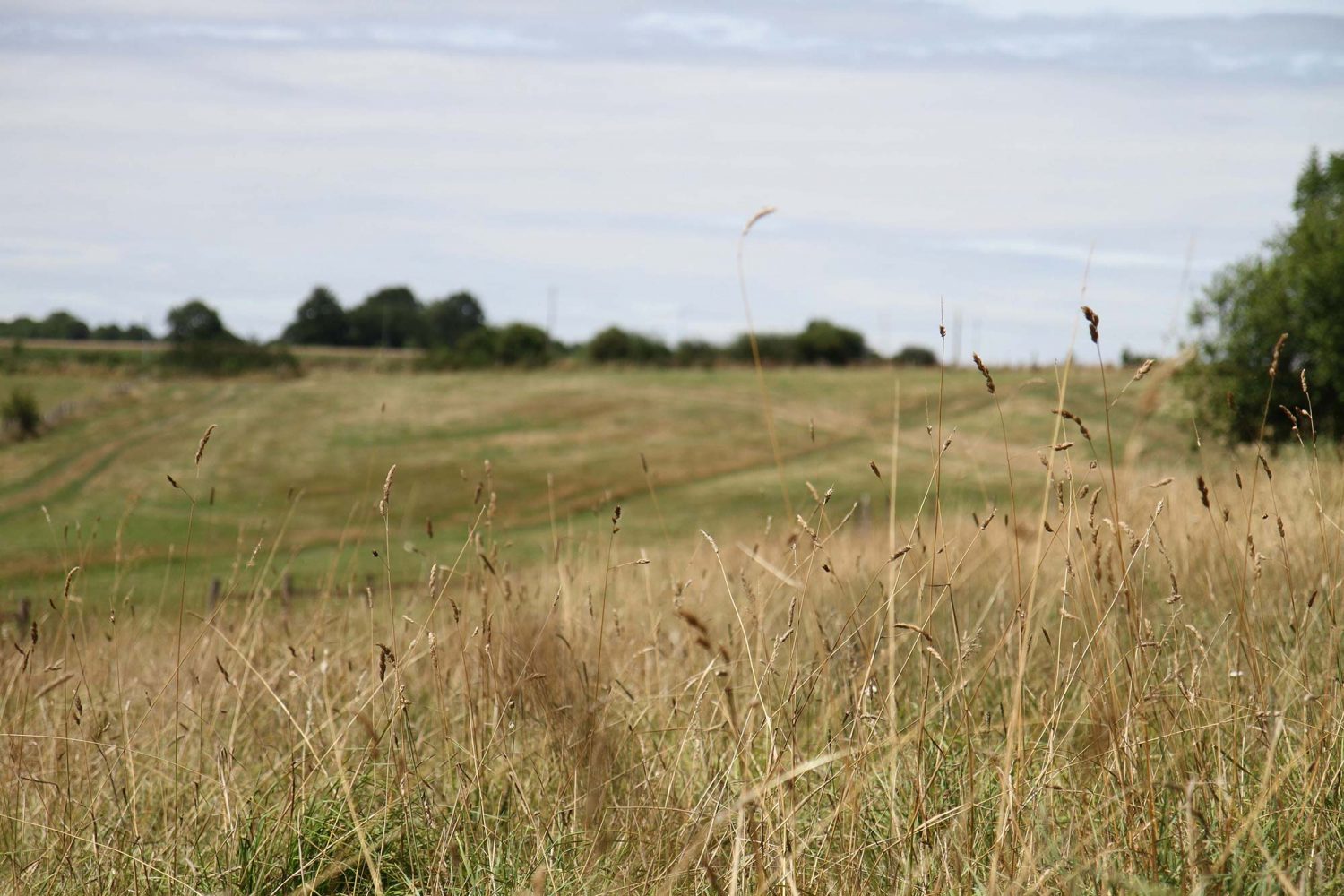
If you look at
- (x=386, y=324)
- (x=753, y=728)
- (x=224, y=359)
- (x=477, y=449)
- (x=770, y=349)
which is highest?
(x=386, y=324)

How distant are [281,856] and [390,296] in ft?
342

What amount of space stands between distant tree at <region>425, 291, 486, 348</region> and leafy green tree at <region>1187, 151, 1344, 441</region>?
7913 centimetres

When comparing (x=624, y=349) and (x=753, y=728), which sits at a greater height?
(x=624, y=349)

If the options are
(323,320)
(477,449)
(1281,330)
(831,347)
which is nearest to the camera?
(1281,330)

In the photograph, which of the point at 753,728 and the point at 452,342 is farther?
the point at 452,342

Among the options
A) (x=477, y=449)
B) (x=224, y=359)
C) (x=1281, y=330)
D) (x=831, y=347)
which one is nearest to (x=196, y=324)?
(x=224, y=359)

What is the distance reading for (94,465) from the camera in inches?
1292

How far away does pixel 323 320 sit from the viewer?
9044cm

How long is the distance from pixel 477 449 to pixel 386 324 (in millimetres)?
56623

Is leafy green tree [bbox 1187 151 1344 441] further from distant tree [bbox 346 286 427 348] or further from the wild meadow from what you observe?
distant tree [bbox 346 286 427 348]

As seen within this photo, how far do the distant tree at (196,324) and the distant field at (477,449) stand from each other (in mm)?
9229

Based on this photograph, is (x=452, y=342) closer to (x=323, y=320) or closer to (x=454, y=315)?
(x=454, y=315)

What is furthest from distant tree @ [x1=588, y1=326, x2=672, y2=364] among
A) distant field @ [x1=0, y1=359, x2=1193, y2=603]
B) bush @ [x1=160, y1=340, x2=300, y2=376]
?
bush @ [x1=160, y1=340, x2=300, y2=376]

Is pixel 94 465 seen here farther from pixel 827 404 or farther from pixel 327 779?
pixel 327 779
